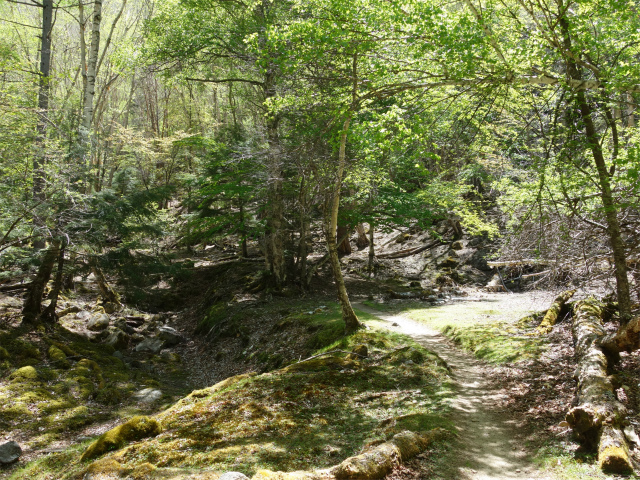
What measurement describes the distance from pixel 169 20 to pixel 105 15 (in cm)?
1778

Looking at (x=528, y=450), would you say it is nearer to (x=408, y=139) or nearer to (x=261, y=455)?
(x=261, y=455)

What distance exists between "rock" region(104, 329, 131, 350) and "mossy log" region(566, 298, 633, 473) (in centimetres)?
1259

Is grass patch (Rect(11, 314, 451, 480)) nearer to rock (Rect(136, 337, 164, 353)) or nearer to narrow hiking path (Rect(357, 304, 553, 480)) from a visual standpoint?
narrow hiking path (Rect(357, 304, 553, 480))

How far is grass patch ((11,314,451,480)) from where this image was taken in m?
4.52

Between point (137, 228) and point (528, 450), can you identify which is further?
point (137, 228)

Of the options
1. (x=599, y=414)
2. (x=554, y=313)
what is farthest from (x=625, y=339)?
(x=554, y=313)

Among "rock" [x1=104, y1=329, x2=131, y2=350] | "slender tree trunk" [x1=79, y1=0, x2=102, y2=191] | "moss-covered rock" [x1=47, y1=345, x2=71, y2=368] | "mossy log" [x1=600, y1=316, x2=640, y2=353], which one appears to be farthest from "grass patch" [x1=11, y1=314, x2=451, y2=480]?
"slender tree trunk" [x1=79, y1=0, x2=102, y2=191]

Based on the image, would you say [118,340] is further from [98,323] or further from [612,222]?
[612,222]

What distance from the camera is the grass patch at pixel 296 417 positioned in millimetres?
4516

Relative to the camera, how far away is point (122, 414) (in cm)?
786

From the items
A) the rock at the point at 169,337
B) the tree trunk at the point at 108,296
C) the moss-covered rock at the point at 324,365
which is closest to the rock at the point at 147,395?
the moss-covered rock at the point at 324,365

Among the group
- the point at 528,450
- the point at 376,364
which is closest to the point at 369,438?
the point at 528,450

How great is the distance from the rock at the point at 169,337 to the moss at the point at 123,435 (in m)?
8.98

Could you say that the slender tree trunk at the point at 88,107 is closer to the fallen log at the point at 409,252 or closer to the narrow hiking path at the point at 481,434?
the narrow hiking path at the point at 481,434
